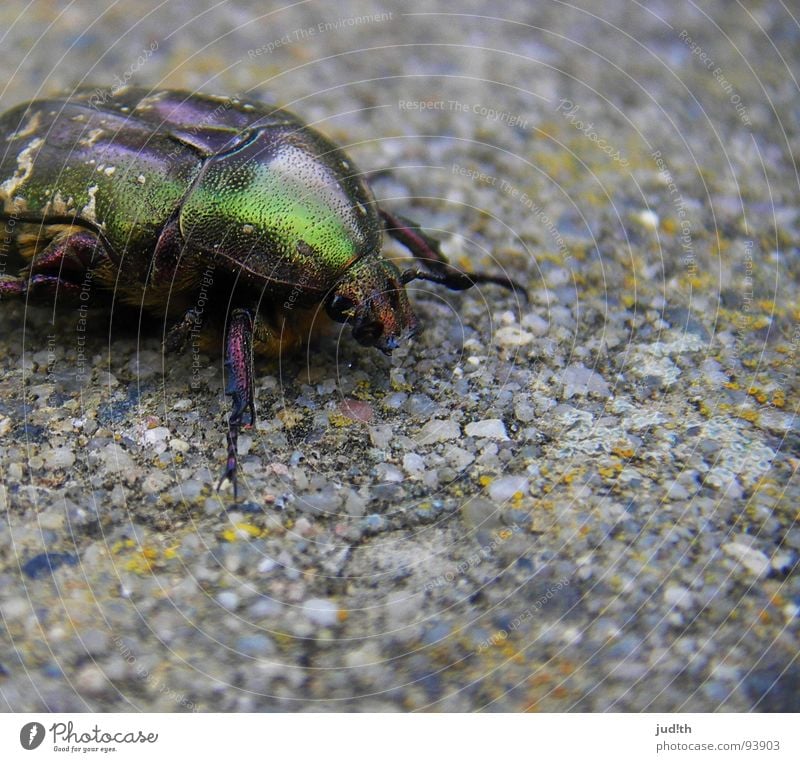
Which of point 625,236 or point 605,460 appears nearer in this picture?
point 605,460

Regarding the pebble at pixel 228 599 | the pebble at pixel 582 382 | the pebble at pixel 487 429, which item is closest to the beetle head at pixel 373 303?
the pebble at pixel 487 429

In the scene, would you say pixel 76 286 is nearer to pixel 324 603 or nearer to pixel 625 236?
pixel 324 603

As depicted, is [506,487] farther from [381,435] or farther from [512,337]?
[512,337]

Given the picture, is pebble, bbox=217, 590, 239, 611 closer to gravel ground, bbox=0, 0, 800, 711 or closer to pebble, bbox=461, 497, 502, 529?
gravel ground, bbox=0, 0, 800, 711

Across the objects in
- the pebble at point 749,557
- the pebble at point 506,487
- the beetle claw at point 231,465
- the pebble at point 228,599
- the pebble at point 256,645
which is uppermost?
the beetle claw at point 231,465

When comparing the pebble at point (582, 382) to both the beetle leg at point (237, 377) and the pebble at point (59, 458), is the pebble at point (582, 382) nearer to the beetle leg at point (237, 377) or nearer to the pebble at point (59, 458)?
the beetle leg at point (237, 377)
